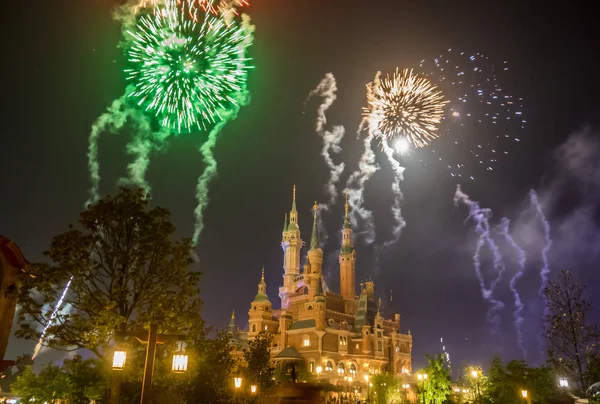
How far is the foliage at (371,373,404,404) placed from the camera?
57875 mm

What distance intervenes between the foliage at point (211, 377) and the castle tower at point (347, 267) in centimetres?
6370

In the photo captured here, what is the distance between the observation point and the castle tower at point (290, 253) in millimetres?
101625

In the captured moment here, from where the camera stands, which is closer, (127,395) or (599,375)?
(127,395)

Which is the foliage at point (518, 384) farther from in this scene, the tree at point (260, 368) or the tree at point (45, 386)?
the tree at point (45, 386)

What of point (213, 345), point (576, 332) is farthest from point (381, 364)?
point (213, 345)

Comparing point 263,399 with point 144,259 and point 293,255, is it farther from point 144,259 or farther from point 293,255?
point 293,255

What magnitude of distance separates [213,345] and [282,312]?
5697 centimetres

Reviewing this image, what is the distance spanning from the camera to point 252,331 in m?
90.3

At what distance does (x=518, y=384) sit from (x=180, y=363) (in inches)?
1288

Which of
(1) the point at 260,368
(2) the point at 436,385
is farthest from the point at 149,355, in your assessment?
(2) the point at 436,385

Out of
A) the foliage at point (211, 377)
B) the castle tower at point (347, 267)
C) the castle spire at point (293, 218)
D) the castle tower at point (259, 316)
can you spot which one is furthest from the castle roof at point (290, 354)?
the foliage at point (211, 377)

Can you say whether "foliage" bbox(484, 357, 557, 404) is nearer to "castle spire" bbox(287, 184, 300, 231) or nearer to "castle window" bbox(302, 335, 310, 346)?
"castle window" bbox(302, 335, 310, 346)

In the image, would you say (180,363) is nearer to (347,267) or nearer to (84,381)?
(84,381)

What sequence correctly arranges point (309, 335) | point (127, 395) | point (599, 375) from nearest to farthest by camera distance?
point (127, 395) < point (599, 375) < point (309, 335)
